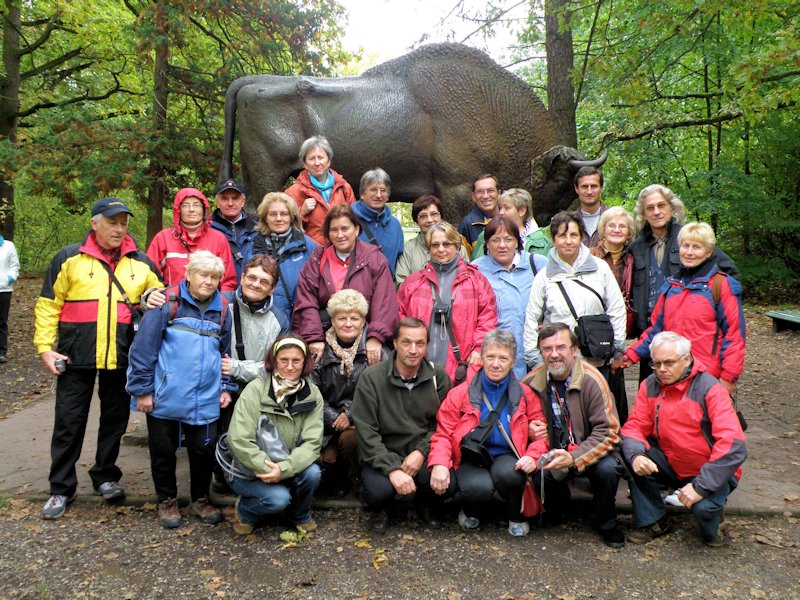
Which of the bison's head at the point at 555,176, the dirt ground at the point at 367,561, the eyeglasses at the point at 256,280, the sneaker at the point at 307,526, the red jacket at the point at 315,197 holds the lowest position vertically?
the dirt ground at the point at 367,561

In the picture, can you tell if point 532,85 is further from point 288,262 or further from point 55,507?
point 55,507

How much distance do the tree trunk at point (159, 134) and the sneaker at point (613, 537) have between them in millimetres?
8110

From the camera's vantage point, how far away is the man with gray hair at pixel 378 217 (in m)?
4.69

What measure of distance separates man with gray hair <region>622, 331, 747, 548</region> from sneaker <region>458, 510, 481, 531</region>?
34.3 inches

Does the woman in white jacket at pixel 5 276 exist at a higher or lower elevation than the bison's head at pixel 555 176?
lower

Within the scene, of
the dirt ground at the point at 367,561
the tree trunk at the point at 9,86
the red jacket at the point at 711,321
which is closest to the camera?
the dirt ground at the point at 367,561

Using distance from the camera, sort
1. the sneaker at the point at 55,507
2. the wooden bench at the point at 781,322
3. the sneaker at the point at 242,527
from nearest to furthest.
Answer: the sneaker at the point at 242,527 → the sneaker at the point at 55,507 → the wooden bench at the point at 781,322

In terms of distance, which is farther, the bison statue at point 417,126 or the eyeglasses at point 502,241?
the bison statue at point 417,126

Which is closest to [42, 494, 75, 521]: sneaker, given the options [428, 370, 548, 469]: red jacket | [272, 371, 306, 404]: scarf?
[272, 371, 306, 404]: scarf

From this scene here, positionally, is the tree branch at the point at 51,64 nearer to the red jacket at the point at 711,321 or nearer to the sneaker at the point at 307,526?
the sneaker at the point at 307,526

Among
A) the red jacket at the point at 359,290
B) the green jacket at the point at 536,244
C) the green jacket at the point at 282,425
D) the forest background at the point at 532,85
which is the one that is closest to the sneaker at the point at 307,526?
the green jacket at the point at 282,425

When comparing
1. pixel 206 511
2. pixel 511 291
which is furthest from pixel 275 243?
pixel 206 511

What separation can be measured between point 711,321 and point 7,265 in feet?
28.7

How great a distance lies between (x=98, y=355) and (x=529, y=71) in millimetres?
17061
